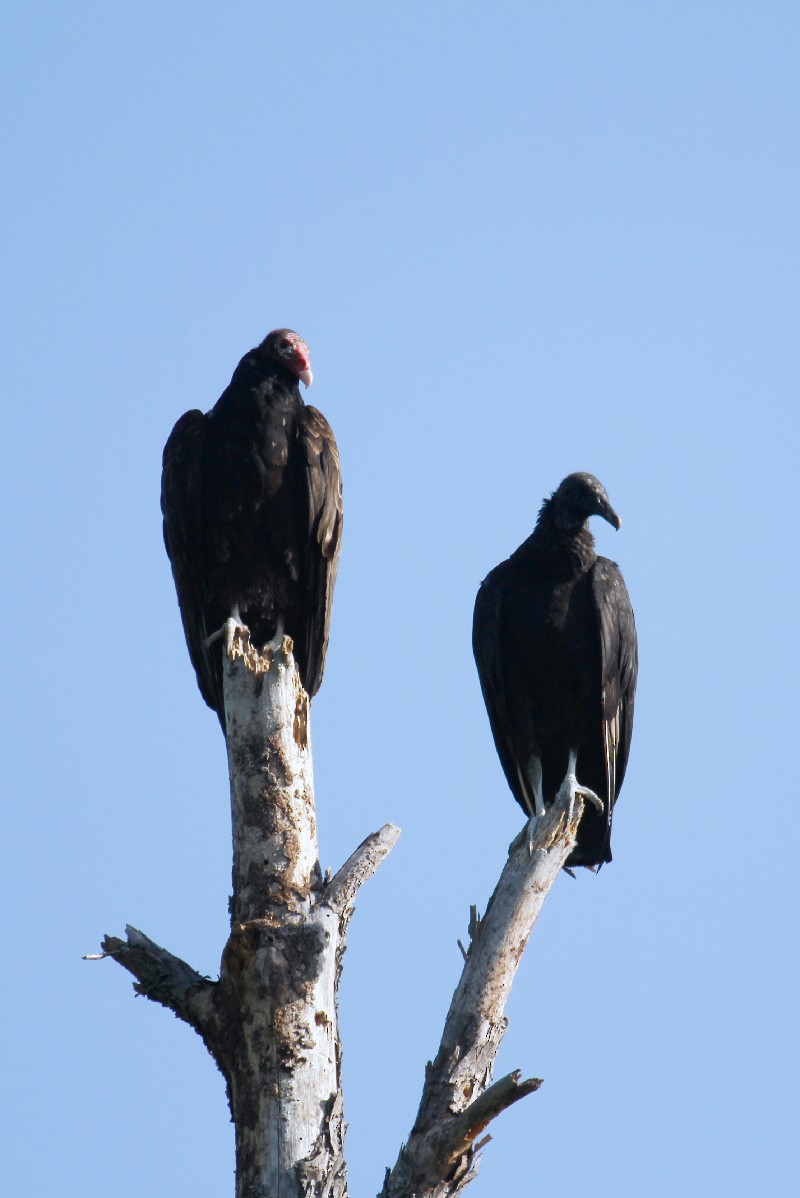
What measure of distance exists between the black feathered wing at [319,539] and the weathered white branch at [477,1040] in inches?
46.5

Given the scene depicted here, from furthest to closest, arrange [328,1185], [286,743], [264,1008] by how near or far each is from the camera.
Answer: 1. [286,743]
2. [264,1008]
3. [328,1185]

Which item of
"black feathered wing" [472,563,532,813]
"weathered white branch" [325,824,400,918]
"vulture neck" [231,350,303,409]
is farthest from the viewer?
"black feathered wing" [472,563,532,813]

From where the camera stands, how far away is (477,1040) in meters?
3.62

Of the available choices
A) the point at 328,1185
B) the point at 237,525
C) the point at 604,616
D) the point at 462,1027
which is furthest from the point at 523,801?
the point at 328,1185

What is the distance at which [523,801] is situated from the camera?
5.52 meters

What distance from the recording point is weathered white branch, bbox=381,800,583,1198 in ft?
10.8

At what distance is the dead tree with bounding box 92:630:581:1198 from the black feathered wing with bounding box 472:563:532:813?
1.26m

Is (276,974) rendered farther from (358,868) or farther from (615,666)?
(615,666)

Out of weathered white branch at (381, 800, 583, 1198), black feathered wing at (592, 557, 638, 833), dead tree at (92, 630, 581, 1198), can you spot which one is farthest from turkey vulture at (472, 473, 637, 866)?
dead tree at (92, 630, 581, 1198)

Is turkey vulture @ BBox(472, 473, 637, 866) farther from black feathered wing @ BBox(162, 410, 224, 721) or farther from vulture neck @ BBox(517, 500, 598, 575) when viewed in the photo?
black feathered wing @ BBox(162, 410, 224, 721)

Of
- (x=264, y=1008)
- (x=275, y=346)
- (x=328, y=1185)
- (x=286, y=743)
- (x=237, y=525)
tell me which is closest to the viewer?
(x=328, y=1185)

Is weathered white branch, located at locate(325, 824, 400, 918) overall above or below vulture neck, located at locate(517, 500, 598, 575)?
below

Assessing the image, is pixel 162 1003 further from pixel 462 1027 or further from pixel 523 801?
pixel 523 801

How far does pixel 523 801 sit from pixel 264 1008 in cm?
219
